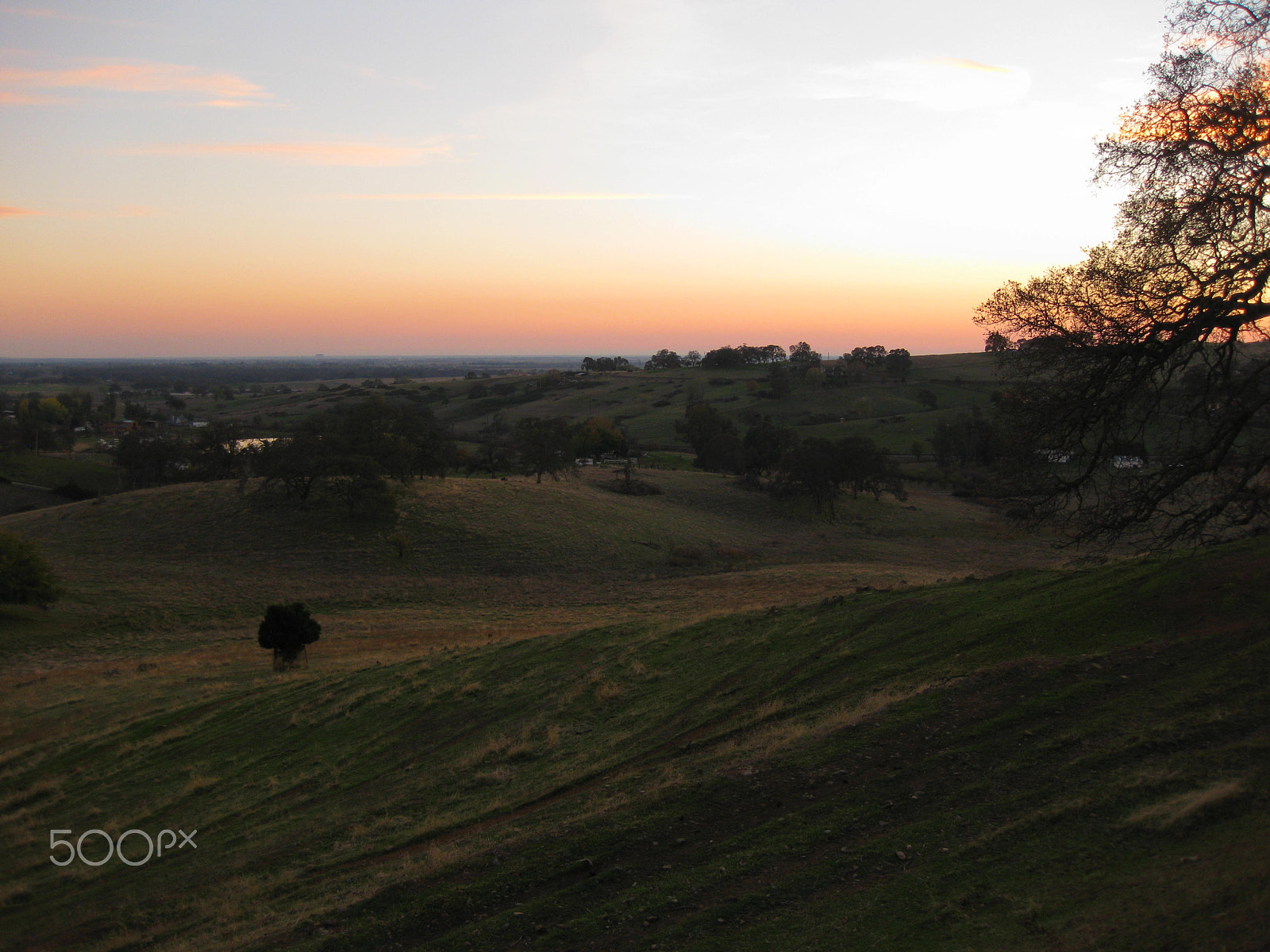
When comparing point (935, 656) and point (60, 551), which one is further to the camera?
point (60, 551)

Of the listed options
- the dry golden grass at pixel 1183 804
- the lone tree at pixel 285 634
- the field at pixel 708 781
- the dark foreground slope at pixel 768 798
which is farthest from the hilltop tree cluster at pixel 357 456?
the dry golden grass at pixel 1183 804

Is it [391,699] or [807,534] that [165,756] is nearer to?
[391,699]

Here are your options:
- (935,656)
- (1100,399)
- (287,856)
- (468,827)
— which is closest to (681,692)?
(935,656)

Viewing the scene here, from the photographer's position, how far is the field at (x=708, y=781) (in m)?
7.16

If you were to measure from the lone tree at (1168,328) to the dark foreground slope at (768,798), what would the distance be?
2.33 metres

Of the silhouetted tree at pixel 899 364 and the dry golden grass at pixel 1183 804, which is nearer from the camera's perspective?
the dry golden grass at pixel 1183 804

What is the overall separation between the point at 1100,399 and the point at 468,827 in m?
11.3

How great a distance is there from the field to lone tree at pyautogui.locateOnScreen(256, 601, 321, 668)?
96 cm

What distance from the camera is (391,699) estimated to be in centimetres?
1972

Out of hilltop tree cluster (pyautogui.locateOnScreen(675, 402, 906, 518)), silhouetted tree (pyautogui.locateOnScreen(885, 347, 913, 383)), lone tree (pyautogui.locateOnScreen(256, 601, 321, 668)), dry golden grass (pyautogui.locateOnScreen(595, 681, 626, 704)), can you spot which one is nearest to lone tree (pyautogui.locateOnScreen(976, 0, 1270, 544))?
dry golden grass (pyautogui.locateOnScreen(595, 681, 626, 704))

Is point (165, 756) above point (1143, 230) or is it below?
below

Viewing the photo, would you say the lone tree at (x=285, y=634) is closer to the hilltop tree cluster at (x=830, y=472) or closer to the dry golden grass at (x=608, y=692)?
the dry golden grass at (x=608, y=692)

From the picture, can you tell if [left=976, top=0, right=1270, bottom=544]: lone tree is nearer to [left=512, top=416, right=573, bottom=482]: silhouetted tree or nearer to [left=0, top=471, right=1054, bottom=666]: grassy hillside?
[left=0, top=471, right=1054, bottom=666]: grassy hillside

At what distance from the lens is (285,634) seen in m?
26.4
